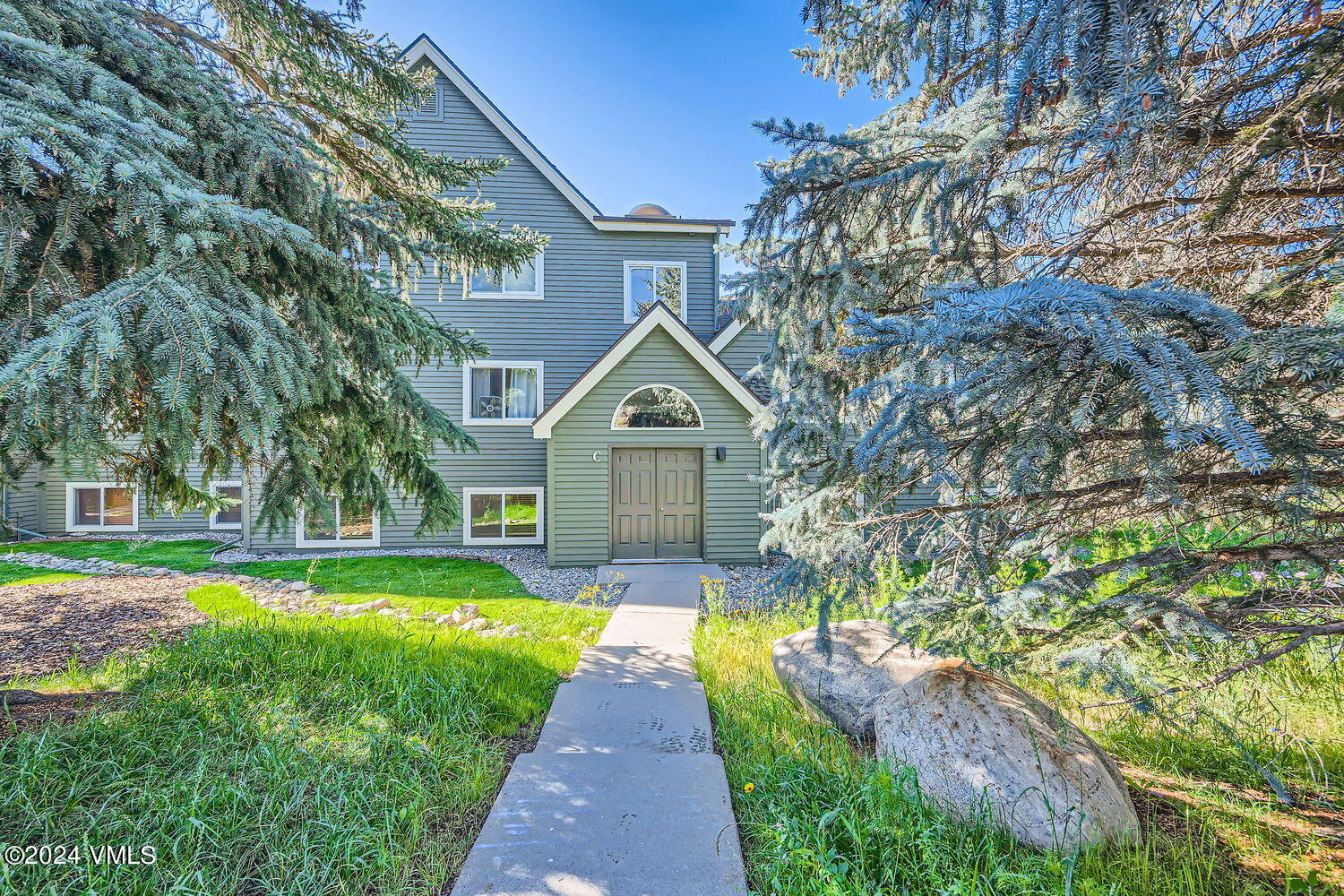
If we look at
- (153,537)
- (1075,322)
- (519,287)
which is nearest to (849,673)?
(1075,322)

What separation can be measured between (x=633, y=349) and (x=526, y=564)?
13.9ft

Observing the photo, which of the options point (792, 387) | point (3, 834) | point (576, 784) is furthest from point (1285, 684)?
point (3, 834)

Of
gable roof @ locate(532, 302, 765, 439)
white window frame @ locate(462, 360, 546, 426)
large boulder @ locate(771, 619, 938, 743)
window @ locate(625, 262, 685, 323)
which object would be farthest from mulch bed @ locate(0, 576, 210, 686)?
window @ locate(625, 262, 685, 323)

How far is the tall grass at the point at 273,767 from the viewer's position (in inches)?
84.5

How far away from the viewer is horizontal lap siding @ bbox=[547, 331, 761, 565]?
28.2ft

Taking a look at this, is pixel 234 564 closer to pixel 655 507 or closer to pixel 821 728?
pixel 655 507

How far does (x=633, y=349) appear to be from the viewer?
8438mm

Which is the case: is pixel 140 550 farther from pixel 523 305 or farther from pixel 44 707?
pixel 44 707

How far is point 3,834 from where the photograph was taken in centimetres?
216

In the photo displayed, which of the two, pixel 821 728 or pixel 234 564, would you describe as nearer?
pixel 821 728

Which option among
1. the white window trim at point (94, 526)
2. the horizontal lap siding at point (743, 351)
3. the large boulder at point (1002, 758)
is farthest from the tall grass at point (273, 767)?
the white window trim at point (94, 526)

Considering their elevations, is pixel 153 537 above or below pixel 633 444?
below

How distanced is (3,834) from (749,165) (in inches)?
192

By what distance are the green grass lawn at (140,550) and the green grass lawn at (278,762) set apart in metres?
6.23
